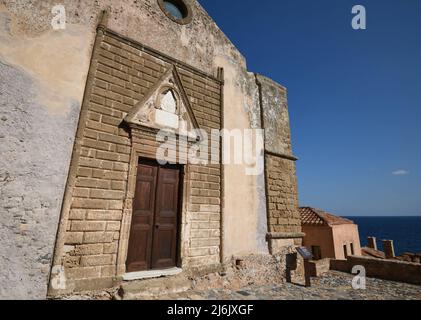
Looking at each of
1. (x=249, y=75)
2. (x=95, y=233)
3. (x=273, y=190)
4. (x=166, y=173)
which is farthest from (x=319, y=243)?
(x=95, y=233)

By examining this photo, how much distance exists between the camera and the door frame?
4.35 m

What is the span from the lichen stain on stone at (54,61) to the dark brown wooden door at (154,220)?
193 cm

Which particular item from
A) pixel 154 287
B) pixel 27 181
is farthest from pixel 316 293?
pixel 27 181

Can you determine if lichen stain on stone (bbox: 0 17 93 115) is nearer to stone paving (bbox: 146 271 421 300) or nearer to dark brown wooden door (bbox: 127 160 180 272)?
dark brown wooden door (bbox: 127 160 180 272)

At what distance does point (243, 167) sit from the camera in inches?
256

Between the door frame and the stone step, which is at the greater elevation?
the door frame

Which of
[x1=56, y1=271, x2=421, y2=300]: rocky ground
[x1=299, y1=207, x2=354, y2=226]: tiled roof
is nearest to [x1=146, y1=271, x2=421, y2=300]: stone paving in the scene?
[x1=56, y1=271, x2=421, y2=300]: rocky ground

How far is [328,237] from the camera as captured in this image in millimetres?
16406

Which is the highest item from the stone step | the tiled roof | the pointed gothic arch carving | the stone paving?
the pointed gothic arch carving

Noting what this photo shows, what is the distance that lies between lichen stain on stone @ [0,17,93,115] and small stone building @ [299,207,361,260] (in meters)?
17.3

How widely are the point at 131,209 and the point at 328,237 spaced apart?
16.0 metres

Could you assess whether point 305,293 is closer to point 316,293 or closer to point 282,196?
point 316,293

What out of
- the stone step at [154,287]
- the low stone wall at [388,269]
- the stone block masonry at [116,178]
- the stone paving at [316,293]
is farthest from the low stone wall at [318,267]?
the stone step at [154,287]
